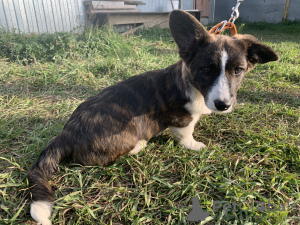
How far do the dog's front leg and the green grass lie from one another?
110 mm

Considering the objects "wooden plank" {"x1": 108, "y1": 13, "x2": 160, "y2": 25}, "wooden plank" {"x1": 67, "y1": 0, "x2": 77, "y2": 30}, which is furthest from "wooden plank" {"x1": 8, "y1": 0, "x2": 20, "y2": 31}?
"wooden plank" {"x1": 108, "y1": 13, "x2": 160, "y2": 25}

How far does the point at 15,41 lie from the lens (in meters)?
5.76

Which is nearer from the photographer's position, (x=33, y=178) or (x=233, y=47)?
(x=33, y=178)

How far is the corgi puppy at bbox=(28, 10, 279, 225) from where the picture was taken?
1.98 m

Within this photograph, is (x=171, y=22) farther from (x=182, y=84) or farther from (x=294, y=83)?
(x=294, y=83)

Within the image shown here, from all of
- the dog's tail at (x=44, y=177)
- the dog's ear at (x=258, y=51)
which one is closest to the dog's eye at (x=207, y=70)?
the dog's ear at (x=258, y=51)

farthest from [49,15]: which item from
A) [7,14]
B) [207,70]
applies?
[207,70]

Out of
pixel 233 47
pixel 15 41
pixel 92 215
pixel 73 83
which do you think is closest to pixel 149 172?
pixel 92 215

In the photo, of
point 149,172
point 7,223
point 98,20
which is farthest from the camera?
point 98,20

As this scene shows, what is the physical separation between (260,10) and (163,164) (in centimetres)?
1708

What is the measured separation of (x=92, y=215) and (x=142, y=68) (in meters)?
3.74

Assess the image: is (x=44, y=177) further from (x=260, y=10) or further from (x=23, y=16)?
(x=260, y=10)

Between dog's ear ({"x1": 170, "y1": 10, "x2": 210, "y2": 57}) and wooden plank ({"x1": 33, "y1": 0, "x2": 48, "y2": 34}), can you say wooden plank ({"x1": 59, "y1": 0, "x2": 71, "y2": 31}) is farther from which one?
dog's ear ({"x1": 170, "y1": 10, "x2": 210, "y2": 57})

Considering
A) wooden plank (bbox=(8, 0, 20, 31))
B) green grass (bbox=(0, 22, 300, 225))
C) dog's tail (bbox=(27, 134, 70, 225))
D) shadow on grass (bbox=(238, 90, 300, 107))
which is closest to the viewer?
dog's tail (bbox=(27, 134, 70, 225))
